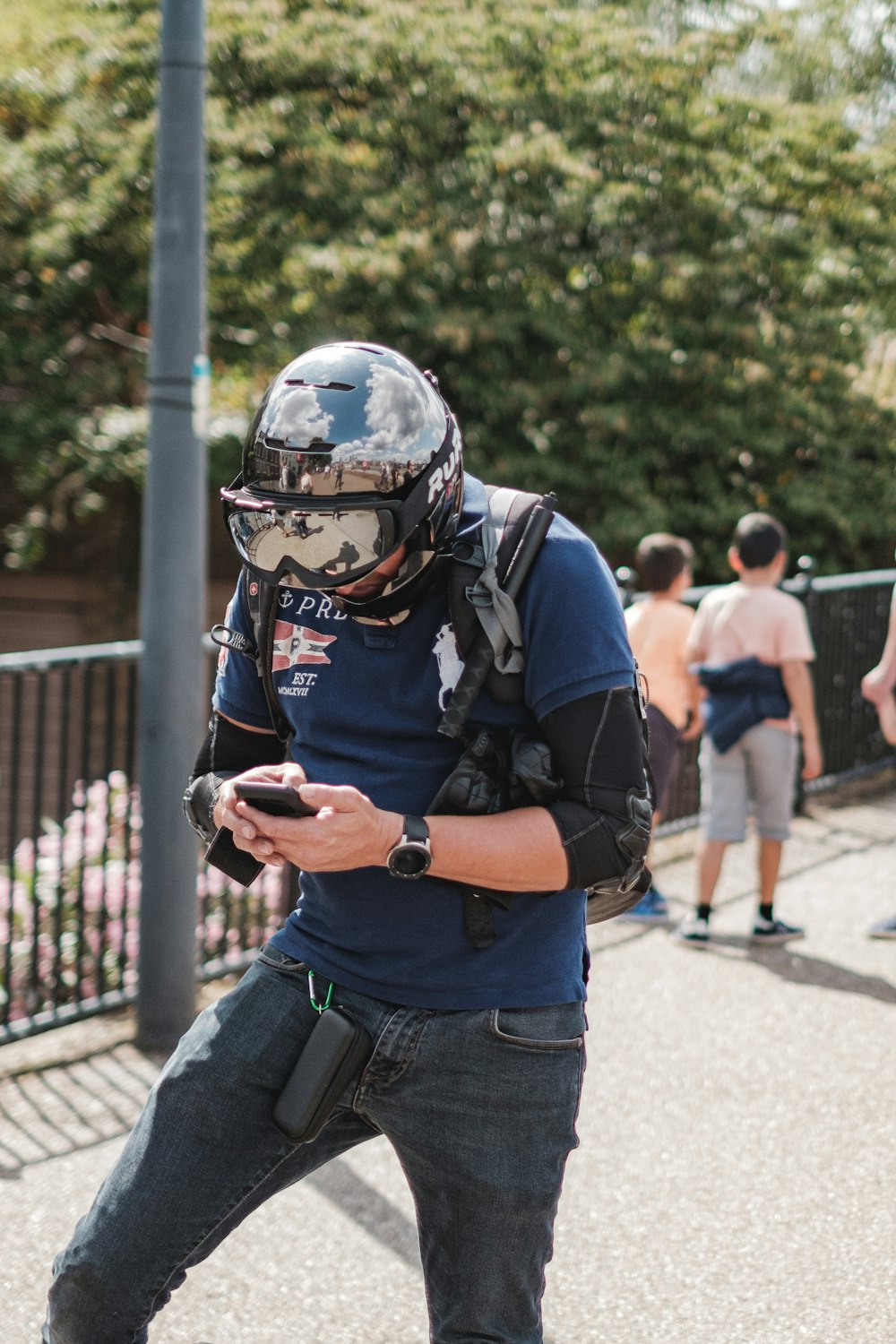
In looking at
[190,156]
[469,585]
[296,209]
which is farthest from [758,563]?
[296,209]

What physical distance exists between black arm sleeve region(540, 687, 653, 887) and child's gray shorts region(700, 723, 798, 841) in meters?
4.20

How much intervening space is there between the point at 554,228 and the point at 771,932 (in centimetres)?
835

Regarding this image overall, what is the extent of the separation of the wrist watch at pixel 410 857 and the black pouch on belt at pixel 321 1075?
26cm

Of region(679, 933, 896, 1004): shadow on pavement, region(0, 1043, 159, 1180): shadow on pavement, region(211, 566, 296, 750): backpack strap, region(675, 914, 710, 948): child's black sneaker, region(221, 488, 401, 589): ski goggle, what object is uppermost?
region(221, 488, 401, 589): ski goggle

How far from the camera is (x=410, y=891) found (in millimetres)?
2100

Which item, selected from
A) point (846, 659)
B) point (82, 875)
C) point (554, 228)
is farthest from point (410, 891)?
point (554, 228)

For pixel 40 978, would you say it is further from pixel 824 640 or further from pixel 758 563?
pixel 824 640

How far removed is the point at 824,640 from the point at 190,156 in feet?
18.8

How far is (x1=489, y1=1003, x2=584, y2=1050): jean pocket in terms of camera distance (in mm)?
2047

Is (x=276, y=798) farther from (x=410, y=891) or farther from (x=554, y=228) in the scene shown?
(x=554, y=228)

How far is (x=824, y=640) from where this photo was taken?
9383 mm

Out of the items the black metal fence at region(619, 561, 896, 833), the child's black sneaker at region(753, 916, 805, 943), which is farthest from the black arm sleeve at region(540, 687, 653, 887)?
the black metal fence at region(619, 561, 896, 833)

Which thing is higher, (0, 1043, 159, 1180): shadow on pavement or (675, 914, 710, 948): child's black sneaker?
(675, 914, 710, 948): child's black sneaker

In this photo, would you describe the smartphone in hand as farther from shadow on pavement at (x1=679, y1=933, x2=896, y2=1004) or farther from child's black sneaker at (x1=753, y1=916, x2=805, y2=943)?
child's black sneaker at (x1=753, y1=916, x2=805, y2=943)
